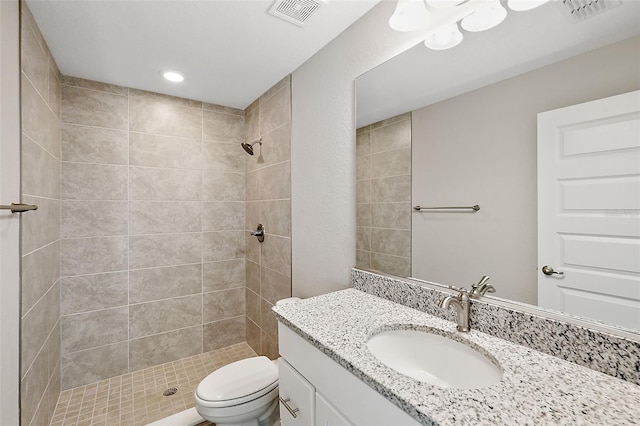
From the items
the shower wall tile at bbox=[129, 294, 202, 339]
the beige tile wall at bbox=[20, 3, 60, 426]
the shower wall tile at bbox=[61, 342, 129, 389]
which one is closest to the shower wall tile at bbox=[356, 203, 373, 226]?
the beige tile wall at bbox=[20, 3, 60, 426]

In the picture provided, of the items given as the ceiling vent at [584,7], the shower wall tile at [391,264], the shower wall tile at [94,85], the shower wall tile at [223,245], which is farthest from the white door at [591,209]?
the shower wall tile at [94,85]

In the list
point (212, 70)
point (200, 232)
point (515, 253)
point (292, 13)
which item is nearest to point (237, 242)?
point (200, 232)

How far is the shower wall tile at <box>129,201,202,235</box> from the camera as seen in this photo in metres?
2.28

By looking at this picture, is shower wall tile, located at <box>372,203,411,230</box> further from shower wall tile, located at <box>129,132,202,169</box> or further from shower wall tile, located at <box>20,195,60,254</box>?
shower wall tile, located at <box>129,132,202,169</box>

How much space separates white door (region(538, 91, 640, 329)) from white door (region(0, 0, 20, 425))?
1889 mm

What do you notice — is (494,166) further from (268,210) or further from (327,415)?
(268,210)

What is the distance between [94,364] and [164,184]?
4.70 feet

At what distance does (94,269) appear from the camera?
2135mm

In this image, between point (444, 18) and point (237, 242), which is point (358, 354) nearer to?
point (444, 18)

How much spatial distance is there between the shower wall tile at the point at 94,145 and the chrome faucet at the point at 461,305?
240 cm

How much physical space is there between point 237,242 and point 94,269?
1.08 m

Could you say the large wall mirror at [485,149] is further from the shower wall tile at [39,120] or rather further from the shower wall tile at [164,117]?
the shower wall tile at [164,117]

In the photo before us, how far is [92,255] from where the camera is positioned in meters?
2.12

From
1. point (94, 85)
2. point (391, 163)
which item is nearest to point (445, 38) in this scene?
point (391, 163)
